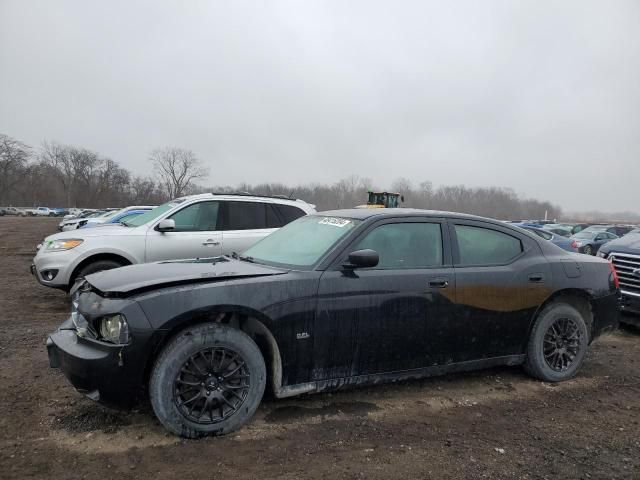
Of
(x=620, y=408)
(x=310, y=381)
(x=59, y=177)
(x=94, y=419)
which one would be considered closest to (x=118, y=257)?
(x=94, y=419)

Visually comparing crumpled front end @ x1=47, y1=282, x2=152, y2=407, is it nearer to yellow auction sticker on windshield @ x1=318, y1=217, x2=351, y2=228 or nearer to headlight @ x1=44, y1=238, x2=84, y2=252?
yellow auction sticker on windshield @ x1=318, y1=217, x2=351, y2=228

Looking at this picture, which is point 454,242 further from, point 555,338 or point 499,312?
point 555,338

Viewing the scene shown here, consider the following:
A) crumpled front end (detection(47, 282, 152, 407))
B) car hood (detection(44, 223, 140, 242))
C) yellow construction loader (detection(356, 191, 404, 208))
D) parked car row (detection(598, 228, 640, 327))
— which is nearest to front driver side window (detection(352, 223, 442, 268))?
crumpled front end (detection(47, 282, 152, 407))

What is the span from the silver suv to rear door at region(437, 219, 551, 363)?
4.05 metres

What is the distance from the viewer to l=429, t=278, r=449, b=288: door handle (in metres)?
3.72

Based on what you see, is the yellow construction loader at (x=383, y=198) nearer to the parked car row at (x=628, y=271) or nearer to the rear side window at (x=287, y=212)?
the rear side window at (x=287, y=212)

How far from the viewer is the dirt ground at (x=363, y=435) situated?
272 centimetres

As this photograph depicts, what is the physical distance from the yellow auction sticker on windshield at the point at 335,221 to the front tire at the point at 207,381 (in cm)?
129

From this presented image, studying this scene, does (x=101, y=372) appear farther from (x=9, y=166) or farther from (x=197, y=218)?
(x=9, y=166)

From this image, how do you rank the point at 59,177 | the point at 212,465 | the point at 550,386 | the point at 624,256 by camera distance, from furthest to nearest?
the point at 59,177 < the point at 624,256 < the point at 550,386 < the point at 212,465

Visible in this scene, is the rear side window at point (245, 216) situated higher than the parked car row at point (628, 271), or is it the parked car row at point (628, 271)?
the rear side window at point (245, 216)

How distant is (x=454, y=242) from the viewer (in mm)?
4012

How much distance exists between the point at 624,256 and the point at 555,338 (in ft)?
10.6

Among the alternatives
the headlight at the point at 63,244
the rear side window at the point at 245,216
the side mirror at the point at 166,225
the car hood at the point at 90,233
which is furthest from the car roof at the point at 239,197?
the headlight at the point at 63,244
